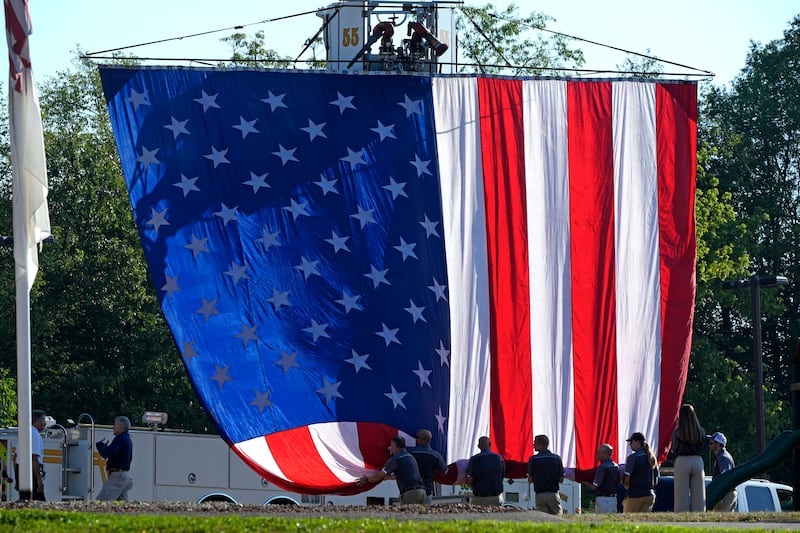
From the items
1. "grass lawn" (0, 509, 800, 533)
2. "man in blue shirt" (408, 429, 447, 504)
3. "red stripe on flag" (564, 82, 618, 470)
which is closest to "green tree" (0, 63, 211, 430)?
"red stripe on flag" (564, 82, 618, 470)

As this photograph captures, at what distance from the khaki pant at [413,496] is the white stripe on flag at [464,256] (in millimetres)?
2713

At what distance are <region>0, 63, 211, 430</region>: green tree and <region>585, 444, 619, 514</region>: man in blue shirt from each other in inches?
860

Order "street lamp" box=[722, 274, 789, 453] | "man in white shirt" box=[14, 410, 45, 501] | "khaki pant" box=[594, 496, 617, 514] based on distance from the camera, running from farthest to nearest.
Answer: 1. "street lamp" box=[722, 274, 789, 453]
2. "man in white shirt" box=[14, 410, 45, 501]
3. "khaki pant" box=[594, 496, 617, 514]

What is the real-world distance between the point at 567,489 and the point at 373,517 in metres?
13.1

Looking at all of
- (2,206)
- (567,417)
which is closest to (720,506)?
(567,417)

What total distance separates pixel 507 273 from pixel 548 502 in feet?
13.3

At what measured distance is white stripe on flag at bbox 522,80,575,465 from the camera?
22391 mm

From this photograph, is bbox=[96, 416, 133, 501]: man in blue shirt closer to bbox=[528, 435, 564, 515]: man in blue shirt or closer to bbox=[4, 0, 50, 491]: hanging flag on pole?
bbox=[528, 435, 564, 515]: man in blue shirt

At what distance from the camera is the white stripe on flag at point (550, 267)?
2239 cm

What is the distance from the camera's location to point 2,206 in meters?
42.9

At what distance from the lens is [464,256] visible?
73.5 feet

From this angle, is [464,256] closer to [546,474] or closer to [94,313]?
[546,474]

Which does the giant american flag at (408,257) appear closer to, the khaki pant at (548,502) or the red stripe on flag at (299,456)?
the red stripe on flag at (299,456)

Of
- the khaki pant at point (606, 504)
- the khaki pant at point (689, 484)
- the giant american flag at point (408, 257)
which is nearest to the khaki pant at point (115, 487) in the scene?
the giant american flag at point (408, 257)
